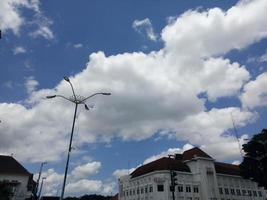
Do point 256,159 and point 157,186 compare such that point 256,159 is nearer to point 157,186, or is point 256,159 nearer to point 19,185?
point 157,186

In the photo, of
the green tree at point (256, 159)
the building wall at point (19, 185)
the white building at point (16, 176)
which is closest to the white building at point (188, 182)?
the green tree at point (256, 159)

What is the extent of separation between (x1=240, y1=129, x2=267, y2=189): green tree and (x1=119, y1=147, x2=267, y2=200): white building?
19.9 meters

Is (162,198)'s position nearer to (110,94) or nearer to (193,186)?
(193,186)

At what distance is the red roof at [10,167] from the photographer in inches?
3009

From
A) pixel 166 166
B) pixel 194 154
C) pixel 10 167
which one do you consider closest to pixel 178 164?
pixel 194 154

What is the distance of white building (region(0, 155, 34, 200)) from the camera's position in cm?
7506

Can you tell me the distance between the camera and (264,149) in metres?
68.7

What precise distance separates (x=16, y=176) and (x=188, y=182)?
50.4 m

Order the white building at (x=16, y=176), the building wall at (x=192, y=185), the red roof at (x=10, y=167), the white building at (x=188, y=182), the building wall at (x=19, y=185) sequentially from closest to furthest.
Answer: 1. the building wall at (x=19, y=185)
2. the white building at (x=16, y=176)
3. the red roof at (x=10, y=167)
4. the building wall at (x=192, y=185)
5. the white building at (x=188, y=182)

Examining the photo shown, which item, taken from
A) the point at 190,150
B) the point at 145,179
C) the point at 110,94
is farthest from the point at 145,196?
the point at 110,94

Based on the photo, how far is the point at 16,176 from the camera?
76.6 metres

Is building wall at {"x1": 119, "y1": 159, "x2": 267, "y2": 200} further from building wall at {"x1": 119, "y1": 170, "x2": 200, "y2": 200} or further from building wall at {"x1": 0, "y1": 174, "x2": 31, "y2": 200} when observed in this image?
building wall at {"x1": 0, "y1": 174, "x2": 31, "y2": 200}

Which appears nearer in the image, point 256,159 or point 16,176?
point 256,159

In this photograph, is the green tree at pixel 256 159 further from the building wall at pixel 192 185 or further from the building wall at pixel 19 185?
the building wall at pixel 19 185
